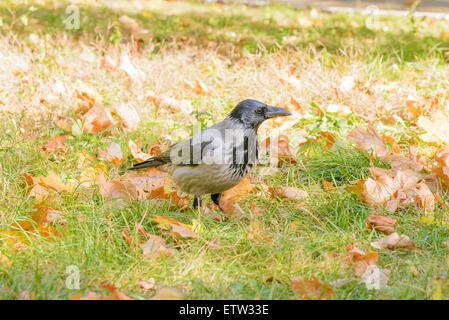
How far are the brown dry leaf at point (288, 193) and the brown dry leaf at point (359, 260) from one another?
0.78 m

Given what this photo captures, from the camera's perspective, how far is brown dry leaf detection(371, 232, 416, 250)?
279 centimetres

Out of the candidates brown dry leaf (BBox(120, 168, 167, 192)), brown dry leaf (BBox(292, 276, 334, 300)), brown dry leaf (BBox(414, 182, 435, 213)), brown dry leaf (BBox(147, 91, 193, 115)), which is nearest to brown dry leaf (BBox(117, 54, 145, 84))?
brown dry leaf (BBox(147, 91, 193, 115))

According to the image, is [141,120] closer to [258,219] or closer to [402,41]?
[258,219]

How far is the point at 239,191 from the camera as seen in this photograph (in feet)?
11.7

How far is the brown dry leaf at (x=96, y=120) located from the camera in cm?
429

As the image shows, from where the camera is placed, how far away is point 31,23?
6.73 metres

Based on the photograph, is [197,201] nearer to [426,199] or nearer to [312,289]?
[312,289]

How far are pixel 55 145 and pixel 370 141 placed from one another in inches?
90.6

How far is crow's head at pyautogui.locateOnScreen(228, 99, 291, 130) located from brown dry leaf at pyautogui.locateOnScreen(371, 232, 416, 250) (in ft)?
3.25

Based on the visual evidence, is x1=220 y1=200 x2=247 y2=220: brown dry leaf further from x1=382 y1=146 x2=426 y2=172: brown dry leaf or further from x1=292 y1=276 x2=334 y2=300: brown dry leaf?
x1=382 y1=146 x2=426 y2=172: brown dry leaf

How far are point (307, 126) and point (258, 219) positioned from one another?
164 centimetres

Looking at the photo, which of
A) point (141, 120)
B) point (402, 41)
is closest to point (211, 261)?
point (141, 120)

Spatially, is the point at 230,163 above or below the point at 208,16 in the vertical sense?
below
